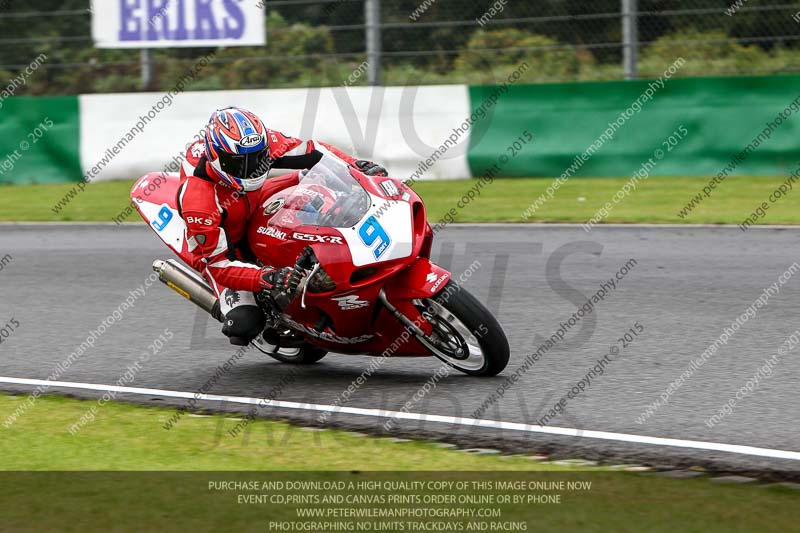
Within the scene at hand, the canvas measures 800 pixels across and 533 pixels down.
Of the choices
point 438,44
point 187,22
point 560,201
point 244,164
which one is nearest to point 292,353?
point 244,164

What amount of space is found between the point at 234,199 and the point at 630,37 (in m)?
9.48

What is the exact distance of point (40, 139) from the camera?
16.3 meters

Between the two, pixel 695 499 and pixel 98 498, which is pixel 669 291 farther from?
pixel 98 498

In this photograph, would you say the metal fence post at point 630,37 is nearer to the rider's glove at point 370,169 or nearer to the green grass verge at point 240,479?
the rider's glove at point 370,169

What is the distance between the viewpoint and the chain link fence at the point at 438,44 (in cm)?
1476

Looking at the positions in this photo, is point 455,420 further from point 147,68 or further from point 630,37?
point 147,68

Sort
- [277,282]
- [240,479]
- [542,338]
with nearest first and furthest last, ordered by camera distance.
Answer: [240,479]
[277,282]
[542,338]

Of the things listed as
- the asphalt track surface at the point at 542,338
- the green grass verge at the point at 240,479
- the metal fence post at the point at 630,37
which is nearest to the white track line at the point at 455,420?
the asphalt track surface at the point at 542,338

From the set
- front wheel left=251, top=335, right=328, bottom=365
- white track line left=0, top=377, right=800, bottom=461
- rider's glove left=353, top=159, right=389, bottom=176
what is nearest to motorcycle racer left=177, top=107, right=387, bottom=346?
rider's glove left=353, top=159, right=389, bottom=176

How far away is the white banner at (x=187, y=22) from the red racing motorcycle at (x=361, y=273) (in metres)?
9.63

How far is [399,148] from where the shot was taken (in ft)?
50.3

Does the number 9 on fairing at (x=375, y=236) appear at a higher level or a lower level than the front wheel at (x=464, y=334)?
higher

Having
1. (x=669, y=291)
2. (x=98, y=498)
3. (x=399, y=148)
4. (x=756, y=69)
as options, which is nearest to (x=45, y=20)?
(x=399, y=148)

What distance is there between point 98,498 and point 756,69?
11.5 metres
